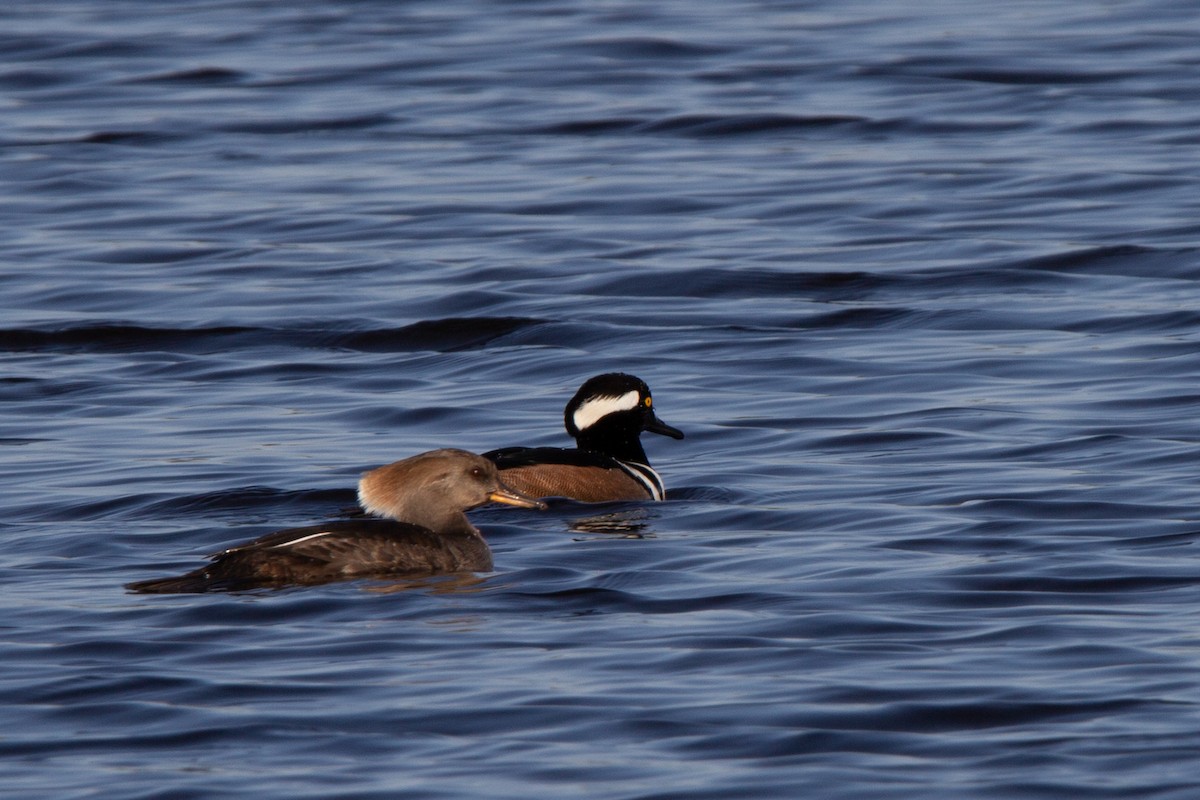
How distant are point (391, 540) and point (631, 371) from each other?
525 cm

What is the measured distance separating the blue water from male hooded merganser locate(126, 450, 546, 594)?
0.62ft

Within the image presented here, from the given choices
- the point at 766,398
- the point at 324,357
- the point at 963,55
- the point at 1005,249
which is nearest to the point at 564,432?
the point at 766,398

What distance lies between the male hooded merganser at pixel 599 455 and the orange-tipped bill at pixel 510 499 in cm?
73

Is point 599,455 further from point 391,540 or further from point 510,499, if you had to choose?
point 391,540

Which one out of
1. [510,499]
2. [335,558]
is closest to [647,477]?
[510,499]

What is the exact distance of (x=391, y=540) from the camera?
9570 mm

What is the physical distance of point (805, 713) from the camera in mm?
7449

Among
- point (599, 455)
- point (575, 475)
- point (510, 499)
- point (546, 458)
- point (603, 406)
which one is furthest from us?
point (603, 406)

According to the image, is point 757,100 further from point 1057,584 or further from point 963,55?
point 1057,584

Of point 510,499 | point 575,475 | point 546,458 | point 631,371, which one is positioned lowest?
point 631,371

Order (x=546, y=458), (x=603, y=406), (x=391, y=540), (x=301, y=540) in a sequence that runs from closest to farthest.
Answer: (x=301, y=540)
(x=391, y=540)
(x=546, y=458)
(x=603, y=406)

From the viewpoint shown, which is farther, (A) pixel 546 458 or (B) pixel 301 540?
(A) pixel 546 458

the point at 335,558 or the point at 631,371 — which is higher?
the point at 335,558

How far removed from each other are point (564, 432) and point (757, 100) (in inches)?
434
